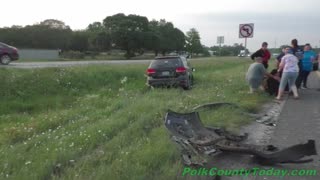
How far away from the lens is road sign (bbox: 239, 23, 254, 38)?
20.5 metres

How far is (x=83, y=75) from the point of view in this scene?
20219 mm

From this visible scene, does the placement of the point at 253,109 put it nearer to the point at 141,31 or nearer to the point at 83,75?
the point at 83,75

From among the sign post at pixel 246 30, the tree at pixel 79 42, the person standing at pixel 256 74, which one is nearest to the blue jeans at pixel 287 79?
the person standing at pixel 256 74

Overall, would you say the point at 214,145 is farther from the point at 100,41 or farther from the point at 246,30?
the point at 100,41

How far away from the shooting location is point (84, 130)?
8859 millimetres

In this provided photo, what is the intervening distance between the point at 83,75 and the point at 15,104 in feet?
18.5

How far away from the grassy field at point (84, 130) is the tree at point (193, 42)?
112 m

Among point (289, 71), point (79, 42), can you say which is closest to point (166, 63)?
point (289, 71)

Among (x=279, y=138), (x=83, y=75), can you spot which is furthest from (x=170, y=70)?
(x=279, y=138)

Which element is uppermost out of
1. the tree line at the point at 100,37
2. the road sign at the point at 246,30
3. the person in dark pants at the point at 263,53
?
the road sign at the point at 246,30

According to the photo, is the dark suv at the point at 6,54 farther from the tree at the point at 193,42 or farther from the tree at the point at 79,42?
the tree at the point at 193,42

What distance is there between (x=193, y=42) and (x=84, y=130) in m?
125

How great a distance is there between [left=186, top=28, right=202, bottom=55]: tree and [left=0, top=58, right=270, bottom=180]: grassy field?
4403 inches

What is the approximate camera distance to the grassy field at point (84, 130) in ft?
19.6
